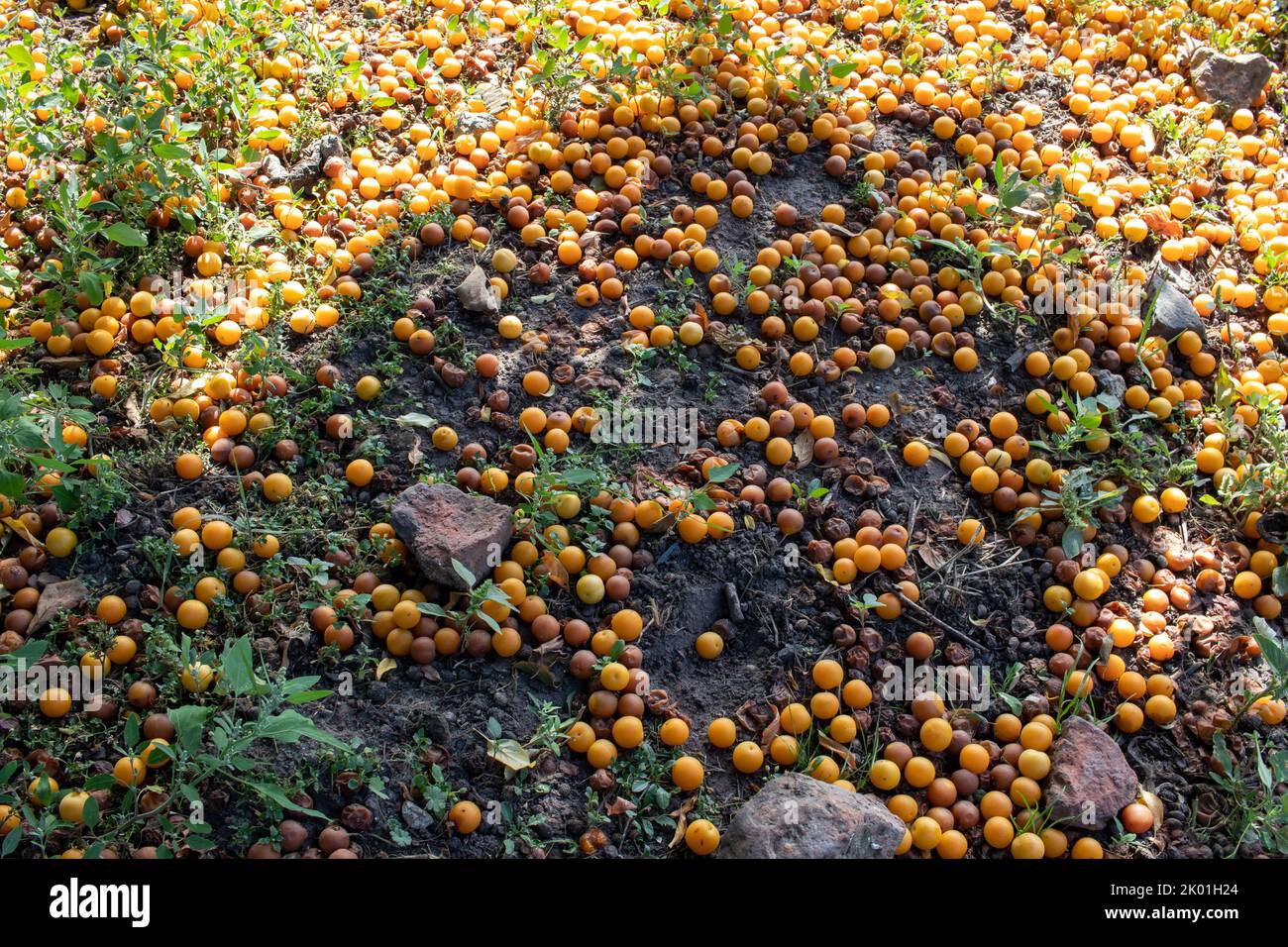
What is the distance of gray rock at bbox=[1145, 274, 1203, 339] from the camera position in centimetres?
468

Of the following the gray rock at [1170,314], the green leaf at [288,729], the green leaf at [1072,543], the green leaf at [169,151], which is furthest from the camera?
the gray rock at [1170,314]

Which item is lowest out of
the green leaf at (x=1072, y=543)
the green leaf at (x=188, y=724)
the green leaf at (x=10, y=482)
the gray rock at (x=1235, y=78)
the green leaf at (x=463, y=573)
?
the green leaf at (x=188, y=724)

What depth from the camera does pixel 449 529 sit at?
371 centimetres

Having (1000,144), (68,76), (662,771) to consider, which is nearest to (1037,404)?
(1000,144)

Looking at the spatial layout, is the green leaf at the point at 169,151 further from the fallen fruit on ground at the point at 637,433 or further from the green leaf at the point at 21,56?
the green leaf at the point at 21,56

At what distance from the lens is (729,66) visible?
5473 millimetres

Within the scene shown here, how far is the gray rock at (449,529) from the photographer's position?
3668 mm

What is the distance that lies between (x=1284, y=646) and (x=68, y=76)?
5.52 metres

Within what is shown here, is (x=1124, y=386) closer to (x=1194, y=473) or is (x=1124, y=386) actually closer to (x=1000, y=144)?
(x=1194, y=473)

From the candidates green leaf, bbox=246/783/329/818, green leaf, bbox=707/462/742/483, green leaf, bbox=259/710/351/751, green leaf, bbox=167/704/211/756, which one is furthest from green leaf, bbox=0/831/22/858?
green leaf, bbox=707/462/742/483

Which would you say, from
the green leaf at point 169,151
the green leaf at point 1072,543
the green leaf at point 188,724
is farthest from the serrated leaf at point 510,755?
the green leaf at point 169,151

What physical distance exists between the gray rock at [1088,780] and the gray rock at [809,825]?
1.97 feet

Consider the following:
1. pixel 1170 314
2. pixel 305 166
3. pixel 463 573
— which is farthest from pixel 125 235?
pixel 1170 314
